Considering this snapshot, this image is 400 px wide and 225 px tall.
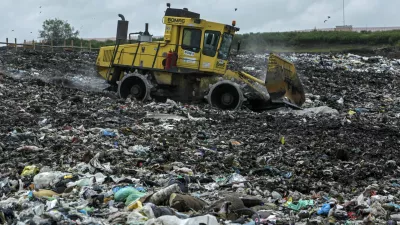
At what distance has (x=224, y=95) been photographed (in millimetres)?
14055

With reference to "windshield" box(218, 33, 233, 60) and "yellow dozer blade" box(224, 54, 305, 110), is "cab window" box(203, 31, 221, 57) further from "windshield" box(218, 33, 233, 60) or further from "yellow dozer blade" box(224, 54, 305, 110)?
"yellow dozer blade" box(224, 54, 305, 110)

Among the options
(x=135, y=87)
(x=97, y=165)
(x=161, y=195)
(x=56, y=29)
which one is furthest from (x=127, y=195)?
(x=56, y=29)

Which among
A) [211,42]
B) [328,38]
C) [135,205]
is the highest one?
[328,38]

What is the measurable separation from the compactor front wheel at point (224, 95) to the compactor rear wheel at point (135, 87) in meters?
1.52

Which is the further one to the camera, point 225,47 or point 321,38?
point 321,38

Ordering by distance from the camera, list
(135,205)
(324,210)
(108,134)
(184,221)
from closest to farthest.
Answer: (184,221) → (135,205) → (324,210) → (108,134)

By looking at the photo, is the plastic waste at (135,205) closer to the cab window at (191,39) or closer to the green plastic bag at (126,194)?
the green plastic bag at (126,194)

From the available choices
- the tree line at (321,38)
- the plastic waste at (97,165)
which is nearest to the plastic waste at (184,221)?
the plastic waste at (97,165)

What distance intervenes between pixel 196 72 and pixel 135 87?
5.06 feet

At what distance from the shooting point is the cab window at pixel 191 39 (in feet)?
47.0

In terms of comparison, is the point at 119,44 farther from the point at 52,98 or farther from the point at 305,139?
the point at 305,139

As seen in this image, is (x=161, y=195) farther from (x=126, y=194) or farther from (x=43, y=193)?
(x=43, y=193)

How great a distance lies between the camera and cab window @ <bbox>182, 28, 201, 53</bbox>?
1433 centimetres

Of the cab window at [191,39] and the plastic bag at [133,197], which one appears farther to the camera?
the cab window at [191,39]
